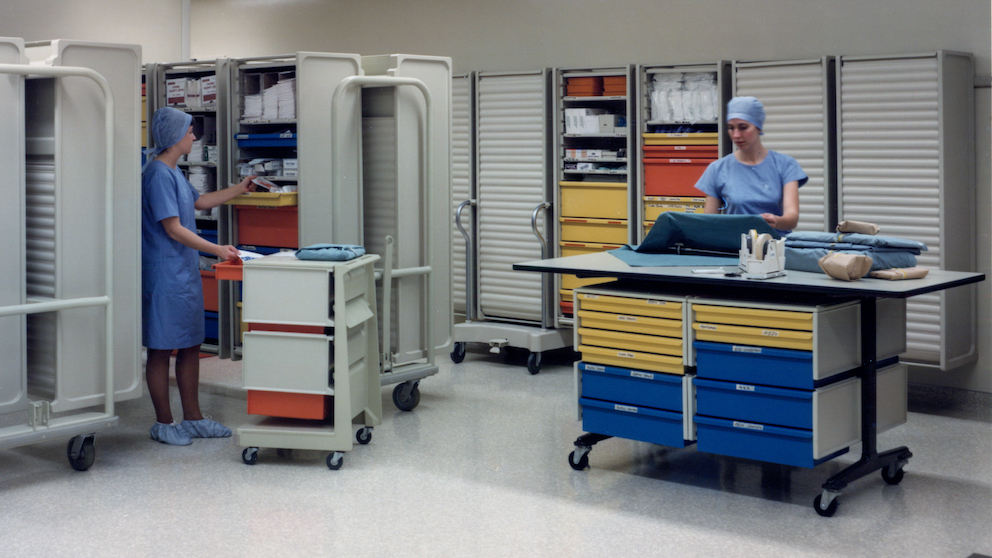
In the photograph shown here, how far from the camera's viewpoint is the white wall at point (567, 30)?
224 inches

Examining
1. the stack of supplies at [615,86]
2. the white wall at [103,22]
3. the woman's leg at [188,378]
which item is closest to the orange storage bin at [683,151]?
the stack of supplies at [615,86]

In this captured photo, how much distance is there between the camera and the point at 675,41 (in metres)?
6.63

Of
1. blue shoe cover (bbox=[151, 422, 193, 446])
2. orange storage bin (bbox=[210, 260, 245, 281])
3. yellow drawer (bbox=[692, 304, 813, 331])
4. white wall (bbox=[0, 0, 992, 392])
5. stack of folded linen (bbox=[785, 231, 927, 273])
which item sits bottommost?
blue shoe cover (bbox=[151, 422, 193, 446])

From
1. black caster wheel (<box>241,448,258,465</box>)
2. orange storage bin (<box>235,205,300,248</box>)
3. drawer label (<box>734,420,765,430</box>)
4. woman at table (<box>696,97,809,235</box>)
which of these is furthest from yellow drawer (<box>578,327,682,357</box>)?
orange storage bin (<box>235,205,300,248</box>)

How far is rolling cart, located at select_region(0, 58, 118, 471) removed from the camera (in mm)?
4137

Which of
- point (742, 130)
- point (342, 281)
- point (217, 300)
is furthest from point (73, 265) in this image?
point (742, 130)

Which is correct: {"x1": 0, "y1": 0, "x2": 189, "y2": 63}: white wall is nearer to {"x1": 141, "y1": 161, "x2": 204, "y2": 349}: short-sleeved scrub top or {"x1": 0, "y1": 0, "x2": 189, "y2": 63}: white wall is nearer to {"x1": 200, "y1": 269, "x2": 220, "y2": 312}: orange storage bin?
{"x1": 200, "y1": 269, "x2": 220, "y2": 312}: orange storage bin

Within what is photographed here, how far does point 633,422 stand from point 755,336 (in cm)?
73

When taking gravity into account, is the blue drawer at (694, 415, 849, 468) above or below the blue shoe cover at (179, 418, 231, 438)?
above

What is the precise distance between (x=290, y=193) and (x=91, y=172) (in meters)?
1.37

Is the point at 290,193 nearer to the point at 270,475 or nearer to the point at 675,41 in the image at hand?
the point at 270,475

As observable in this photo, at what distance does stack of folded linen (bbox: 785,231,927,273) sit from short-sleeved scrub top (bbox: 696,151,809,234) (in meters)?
0.66

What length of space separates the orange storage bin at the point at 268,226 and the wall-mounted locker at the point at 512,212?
1485 mm

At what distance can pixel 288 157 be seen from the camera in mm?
6633
